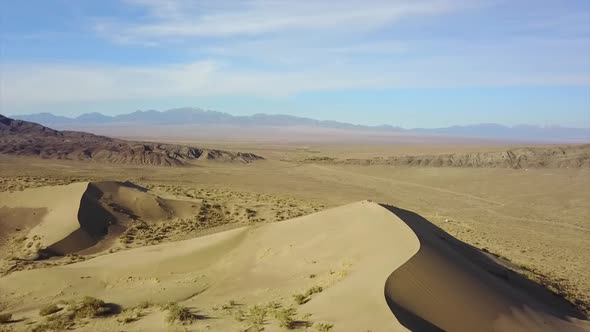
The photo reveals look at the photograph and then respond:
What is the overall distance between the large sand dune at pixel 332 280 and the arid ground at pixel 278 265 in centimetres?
5

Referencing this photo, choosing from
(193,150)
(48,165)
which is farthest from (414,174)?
(48,165)

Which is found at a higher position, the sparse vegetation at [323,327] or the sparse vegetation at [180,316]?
the sparse vegetation at [323,327]

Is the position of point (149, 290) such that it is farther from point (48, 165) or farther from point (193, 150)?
point (193, 150)

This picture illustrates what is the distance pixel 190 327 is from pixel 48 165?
49.8 meters

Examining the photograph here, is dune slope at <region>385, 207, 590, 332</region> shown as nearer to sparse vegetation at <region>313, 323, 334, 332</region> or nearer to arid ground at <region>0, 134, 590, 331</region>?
arid ground at <region>0, 134, 590, 331</region>

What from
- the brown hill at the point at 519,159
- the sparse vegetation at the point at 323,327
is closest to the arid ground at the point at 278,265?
the sparse vegetation at the point at 323,327

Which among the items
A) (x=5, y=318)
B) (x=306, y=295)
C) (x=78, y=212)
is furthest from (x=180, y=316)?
(x=78, y=212)

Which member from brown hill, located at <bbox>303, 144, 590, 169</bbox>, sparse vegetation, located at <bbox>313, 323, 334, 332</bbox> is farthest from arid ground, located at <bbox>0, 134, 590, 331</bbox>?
brown hill, located at <bbox>303, 144, 590, 169</bbox>

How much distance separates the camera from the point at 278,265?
13.6 m

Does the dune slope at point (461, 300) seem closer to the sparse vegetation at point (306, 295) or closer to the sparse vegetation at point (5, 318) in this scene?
the sparse vegetation at point (306, 295)

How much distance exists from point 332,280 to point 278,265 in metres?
2.75

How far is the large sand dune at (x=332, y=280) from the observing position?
940 centimetres

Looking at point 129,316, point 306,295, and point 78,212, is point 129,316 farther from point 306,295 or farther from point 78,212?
point 78,212

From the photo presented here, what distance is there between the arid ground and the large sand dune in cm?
5
